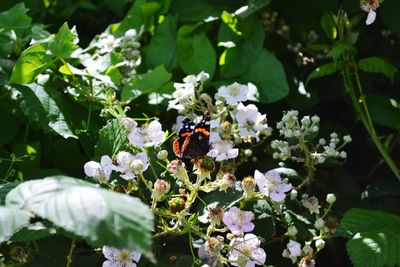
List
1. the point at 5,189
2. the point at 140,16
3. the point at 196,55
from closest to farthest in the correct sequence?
the point at 5,189 < the point at 196,55 < the point at 140,16

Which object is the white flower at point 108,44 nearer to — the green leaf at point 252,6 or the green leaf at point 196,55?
the green leaf at point 196,55

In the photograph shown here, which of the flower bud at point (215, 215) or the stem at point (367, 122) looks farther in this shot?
the stem at point (367, 122)

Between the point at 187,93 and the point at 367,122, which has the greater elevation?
the point at 187,93

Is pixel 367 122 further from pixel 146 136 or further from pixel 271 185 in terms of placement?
pixel 146 136

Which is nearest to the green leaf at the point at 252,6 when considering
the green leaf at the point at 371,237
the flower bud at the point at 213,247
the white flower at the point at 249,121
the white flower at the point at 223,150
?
the white flower at the point at 249,121

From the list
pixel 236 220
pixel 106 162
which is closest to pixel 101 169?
pixel 106 162

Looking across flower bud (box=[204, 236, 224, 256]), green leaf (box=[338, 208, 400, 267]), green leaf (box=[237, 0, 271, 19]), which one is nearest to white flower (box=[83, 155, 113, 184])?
flower bud (box=[204, 236, 224, 256])
